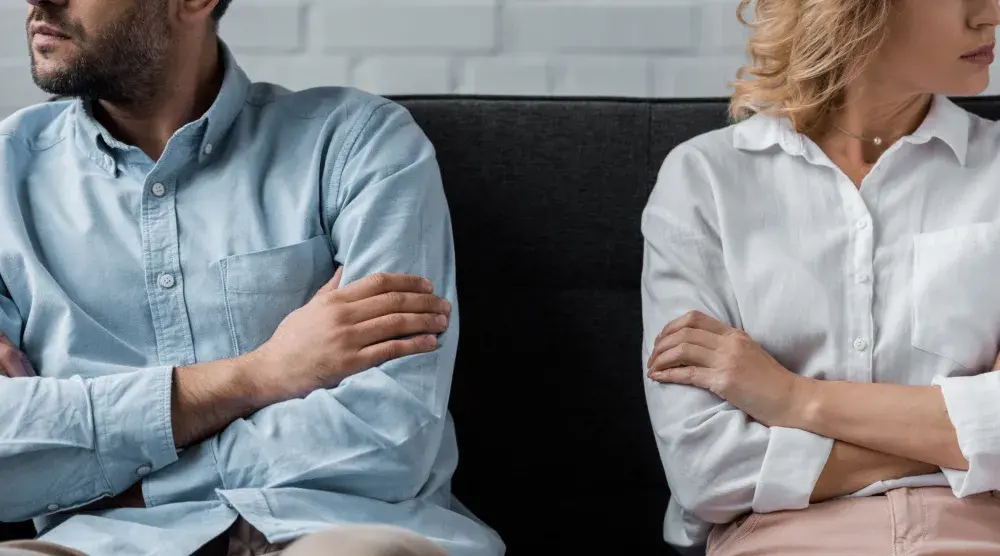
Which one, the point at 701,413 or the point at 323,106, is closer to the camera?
the point at 701,413

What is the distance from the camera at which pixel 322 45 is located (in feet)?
6.77

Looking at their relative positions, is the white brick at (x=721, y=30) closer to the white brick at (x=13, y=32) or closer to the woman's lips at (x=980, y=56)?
the woman's lips at (x=980, y=56)

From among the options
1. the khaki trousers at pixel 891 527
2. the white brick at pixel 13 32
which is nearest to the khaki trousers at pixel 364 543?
the khaki trousers at pixel 891 527

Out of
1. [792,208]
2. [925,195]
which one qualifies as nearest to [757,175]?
[792,208]

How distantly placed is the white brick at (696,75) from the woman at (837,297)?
0.40m

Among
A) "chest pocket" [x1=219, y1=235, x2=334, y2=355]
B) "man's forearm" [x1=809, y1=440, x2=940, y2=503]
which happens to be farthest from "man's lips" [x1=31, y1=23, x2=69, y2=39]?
"man's forearm" [x1=809, y1=440, x2=940, y2=503]

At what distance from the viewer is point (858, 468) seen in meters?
1.37

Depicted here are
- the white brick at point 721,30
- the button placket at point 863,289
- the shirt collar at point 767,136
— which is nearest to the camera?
the button placket at point 863,289

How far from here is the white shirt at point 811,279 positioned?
1.38 meters

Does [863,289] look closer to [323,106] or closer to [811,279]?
[811,279]

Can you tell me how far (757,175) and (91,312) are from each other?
0.86 m

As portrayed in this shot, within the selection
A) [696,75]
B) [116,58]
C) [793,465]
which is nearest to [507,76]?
[696,75]

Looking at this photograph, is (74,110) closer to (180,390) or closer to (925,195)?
(180,390)

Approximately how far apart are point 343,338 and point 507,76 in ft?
2.61
